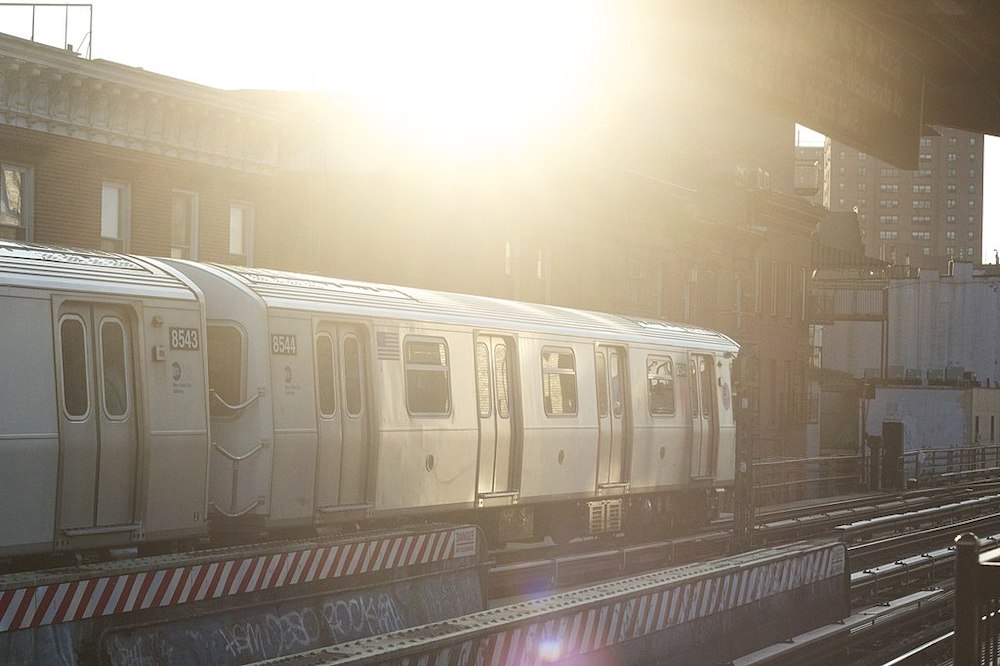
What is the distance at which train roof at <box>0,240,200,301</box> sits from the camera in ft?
40.5

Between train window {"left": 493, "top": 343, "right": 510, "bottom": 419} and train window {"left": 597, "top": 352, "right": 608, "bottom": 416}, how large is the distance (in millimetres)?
2741

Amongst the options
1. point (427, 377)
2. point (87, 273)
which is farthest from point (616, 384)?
point (87, 273)

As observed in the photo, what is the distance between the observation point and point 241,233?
31.4 meters

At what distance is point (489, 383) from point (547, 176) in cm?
2152

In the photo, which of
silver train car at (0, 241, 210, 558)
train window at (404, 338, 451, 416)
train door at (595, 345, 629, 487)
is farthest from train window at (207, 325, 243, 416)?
train door at (595, 345, 629, 487)

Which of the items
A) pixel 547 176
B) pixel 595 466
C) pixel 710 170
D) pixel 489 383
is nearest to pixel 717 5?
pixel 489 383

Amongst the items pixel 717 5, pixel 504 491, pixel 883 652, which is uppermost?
pixel 717 5

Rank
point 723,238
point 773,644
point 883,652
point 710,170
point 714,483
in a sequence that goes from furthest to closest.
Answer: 1. point 710,170
2. point 723,238
3. point 714,483
4. point 883,652
5. point 773,644

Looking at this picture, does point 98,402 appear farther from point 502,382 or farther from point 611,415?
point 611,415

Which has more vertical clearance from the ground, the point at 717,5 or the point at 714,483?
the point at 717,5

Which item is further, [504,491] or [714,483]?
[714,483]

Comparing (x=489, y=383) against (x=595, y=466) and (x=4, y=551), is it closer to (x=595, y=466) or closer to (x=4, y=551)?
(x=595, y=466)

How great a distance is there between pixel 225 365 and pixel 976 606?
10.3m

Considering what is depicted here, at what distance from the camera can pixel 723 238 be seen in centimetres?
4934
